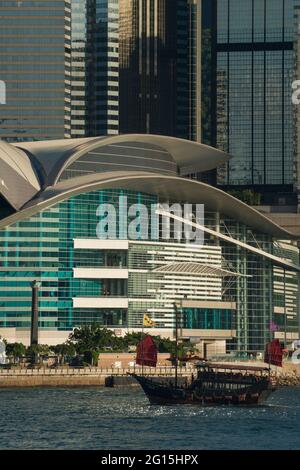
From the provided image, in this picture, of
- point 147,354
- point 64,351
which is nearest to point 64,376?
point 64,351

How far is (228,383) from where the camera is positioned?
150000mm

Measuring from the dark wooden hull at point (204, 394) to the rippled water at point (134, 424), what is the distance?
4.49 ft

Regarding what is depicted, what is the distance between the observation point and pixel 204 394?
149125 mm

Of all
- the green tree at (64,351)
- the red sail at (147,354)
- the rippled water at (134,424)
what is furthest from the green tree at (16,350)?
the rippled water at (134,424)

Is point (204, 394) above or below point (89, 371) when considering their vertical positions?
below

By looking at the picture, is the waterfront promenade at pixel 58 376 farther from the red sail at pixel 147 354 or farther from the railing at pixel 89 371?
the red sail at pixel 147 354

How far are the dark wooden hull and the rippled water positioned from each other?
53.9 inches

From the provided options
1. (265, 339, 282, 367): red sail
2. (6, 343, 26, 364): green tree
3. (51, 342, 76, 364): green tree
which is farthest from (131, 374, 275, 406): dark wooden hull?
(51, 342, 76, 364): green tree

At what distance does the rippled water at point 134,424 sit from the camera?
115500 mm

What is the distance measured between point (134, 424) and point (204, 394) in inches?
862

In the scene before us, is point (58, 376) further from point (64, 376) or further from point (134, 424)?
point (134, 424)
